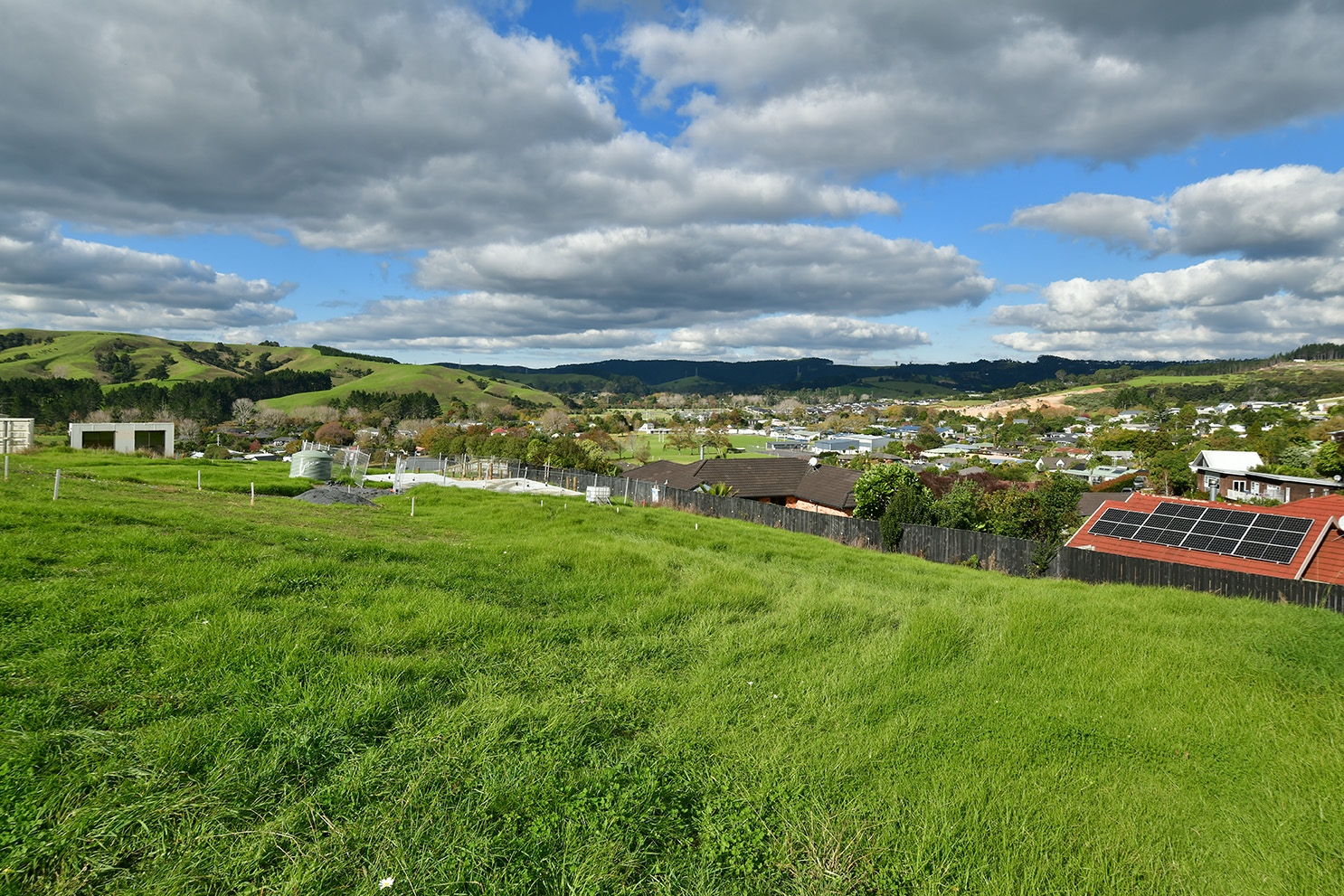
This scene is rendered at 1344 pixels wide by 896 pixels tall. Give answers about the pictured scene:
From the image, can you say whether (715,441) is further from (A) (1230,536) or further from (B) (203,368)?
(B) (203,368)

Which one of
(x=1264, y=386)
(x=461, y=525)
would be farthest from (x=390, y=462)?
(x=1264, y=386)

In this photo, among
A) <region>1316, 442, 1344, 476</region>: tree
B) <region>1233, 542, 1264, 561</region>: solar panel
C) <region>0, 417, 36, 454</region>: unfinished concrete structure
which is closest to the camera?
<region>1233, 542, 1264, 561</region>: solar panel

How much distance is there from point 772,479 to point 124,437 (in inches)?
1841

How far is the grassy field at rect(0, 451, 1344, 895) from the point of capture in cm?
298

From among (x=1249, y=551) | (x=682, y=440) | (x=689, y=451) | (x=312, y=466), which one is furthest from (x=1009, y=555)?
(x=682, y=440)

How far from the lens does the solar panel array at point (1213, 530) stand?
17641 millimetres

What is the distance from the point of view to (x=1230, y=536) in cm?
1850

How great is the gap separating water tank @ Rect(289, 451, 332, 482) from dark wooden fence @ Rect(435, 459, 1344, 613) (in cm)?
1510

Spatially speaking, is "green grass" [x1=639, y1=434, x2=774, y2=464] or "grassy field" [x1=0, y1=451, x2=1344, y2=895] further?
"green grass" [x1=639, y1=434, x2=774, y2=464]

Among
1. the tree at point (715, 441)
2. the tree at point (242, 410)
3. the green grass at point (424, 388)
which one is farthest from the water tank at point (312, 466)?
the green grass at point (424, 388)

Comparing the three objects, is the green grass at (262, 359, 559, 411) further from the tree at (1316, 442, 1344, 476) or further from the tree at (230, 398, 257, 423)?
the tree at (1316, 442, 1344, 476)

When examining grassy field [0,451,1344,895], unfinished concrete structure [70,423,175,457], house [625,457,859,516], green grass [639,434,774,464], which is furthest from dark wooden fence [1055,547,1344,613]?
green grass [639,434,774,464]

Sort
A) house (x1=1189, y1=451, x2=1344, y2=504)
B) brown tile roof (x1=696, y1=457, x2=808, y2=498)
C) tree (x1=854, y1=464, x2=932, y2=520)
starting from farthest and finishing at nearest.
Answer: house (x1=1189, y1=451, x2=1344, y2=504)
brown tile roof (x1=696, y1=457, x2=808, y2=498)
tree (x1=854, y1=464, x2=932, y2=520)

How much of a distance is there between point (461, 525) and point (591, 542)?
7366 mm
